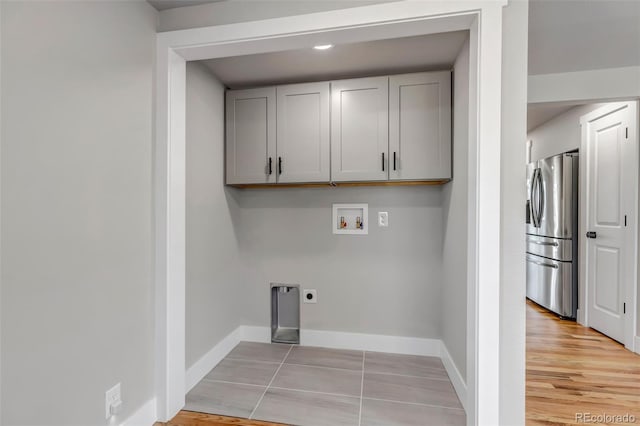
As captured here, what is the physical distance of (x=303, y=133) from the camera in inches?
101

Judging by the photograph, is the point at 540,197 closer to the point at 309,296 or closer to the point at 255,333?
the point at 309,296

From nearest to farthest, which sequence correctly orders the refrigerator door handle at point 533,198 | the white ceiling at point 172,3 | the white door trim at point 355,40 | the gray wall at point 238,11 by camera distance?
the white door trim at point 355,40, the gray wall at point 238,11, the white ceiling at point 172,3, the refrigerator door handle at point 533,198

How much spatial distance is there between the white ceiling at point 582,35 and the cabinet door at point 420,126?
65 cm

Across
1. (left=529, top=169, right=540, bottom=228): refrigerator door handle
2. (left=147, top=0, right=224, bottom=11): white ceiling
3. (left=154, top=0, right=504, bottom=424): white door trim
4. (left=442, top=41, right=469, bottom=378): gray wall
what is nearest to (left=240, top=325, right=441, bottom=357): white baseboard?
(left=442, top=41, right=469, bottom=378): gray wall

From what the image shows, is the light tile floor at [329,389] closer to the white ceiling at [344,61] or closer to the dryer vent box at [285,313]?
the dryer vent box at [285,313]

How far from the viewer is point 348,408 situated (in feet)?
6.36

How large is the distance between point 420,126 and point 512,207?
1.10m

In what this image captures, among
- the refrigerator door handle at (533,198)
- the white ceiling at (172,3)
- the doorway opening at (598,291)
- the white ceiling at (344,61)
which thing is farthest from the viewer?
the refrigerator door handle at (533,198)

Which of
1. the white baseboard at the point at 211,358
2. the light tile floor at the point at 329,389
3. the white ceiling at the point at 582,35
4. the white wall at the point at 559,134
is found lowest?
the light tile floor at the point at 329,389

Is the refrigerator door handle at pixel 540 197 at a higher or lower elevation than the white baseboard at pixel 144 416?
higher

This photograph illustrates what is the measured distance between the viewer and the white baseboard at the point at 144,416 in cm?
165

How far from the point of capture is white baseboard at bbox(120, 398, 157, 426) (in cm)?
165

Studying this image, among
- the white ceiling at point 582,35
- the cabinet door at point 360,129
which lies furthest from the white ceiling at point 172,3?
the white ceiling at point 582,35

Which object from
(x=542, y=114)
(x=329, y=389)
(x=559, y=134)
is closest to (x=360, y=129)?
(x=329, y=389)
